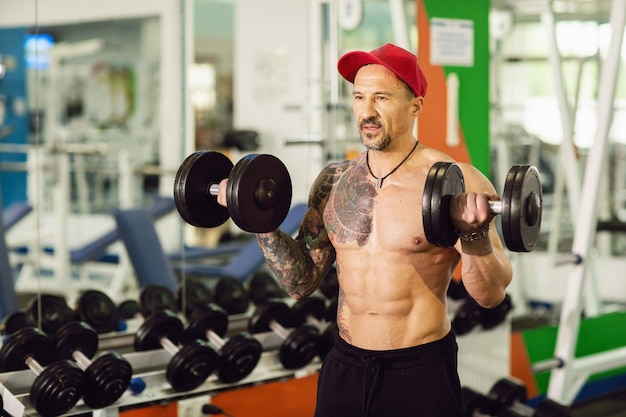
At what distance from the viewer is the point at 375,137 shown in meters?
1.84

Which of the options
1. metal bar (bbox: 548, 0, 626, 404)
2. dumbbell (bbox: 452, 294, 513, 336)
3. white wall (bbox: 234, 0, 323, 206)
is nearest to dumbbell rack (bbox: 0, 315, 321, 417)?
dumbbell (bbox: 452, 294, 513, 336)

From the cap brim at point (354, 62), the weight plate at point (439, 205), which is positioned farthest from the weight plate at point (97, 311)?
the weight plate at point (439, 205)

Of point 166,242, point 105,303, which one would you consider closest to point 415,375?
point 105,303

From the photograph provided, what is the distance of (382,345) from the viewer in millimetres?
1894

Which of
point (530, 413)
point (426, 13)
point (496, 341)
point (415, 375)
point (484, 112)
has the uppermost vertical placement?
point (426, 13)

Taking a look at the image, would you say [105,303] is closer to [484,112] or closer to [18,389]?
[18,389]

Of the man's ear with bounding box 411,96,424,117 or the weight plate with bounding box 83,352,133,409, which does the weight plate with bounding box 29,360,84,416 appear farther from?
the man's ear with bounding box 411,96,424,117

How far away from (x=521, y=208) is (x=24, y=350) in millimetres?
1685

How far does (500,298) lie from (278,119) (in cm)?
533

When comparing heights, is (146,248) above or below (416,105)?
below

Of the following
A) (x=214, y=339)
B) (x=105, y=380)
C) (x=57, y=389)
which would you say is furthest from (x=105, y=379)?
(x=214, y=339)

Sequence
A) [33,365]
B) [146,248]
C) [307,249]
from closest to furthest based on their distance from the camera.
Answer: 1. [307,249]
2. [33,365]
3. [146,248]

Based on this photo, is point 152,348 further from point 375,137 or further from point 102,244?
point 102,244

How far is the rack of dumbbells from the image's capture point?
2383 millimetres
